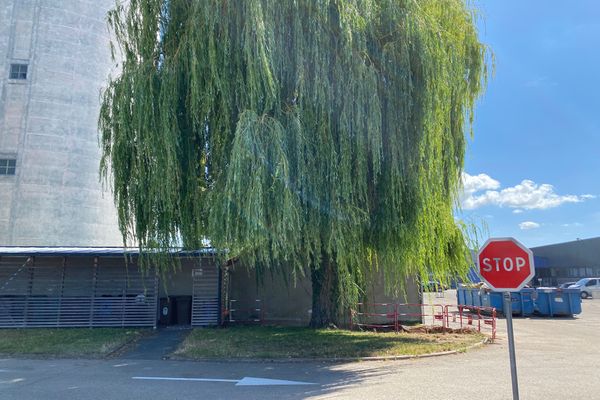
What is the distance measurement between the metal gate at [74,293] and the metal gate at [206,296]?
4.93 feet

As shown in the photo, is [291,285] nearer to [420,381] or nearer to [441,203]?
[441,203]

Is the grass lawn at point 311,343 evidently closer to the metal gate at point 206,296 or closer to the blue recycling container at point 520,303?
the metal gate at point 206,296

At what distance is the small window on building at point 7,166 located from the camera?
2405 cm

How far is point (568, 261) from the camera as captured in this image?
46.9 m

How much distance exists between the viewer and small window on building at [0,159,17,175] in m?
24.0

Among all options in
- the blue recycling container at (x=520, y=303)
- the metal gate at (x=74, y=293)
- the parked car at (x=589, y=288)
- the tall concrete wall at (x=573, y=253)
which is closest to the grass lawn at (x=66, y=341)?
the metal gate at (x=74, y=293)

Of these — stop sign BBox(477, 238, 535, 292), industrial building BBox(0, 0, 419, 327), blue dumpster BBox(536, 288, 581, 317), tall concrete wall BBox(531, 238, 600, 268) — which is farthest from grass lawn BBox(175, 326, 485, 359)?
tall concrete wall BBox(531, 238, 600, 268)

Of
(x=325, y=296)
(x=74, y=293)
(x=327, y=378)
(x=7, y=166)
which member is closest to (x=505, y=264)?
(x=327, y=378)

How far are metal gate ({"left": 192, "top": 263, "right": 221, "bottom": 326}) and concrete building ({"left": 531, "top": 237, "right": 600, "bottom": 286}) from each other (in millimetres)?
40152

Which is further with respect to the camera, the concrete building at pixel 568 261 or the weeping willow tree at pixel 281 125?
the concrete building at pixel 568 261

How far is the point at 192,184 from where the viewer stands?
10.1 m

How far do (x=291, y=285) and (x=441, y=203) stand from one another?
8.19m

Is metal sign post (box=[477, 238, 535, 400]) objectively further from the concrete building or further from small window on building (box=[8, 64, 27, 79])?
Result: the concrete building

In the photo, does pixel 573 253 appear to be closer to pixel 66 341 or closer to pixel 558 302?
pixel 558 302
